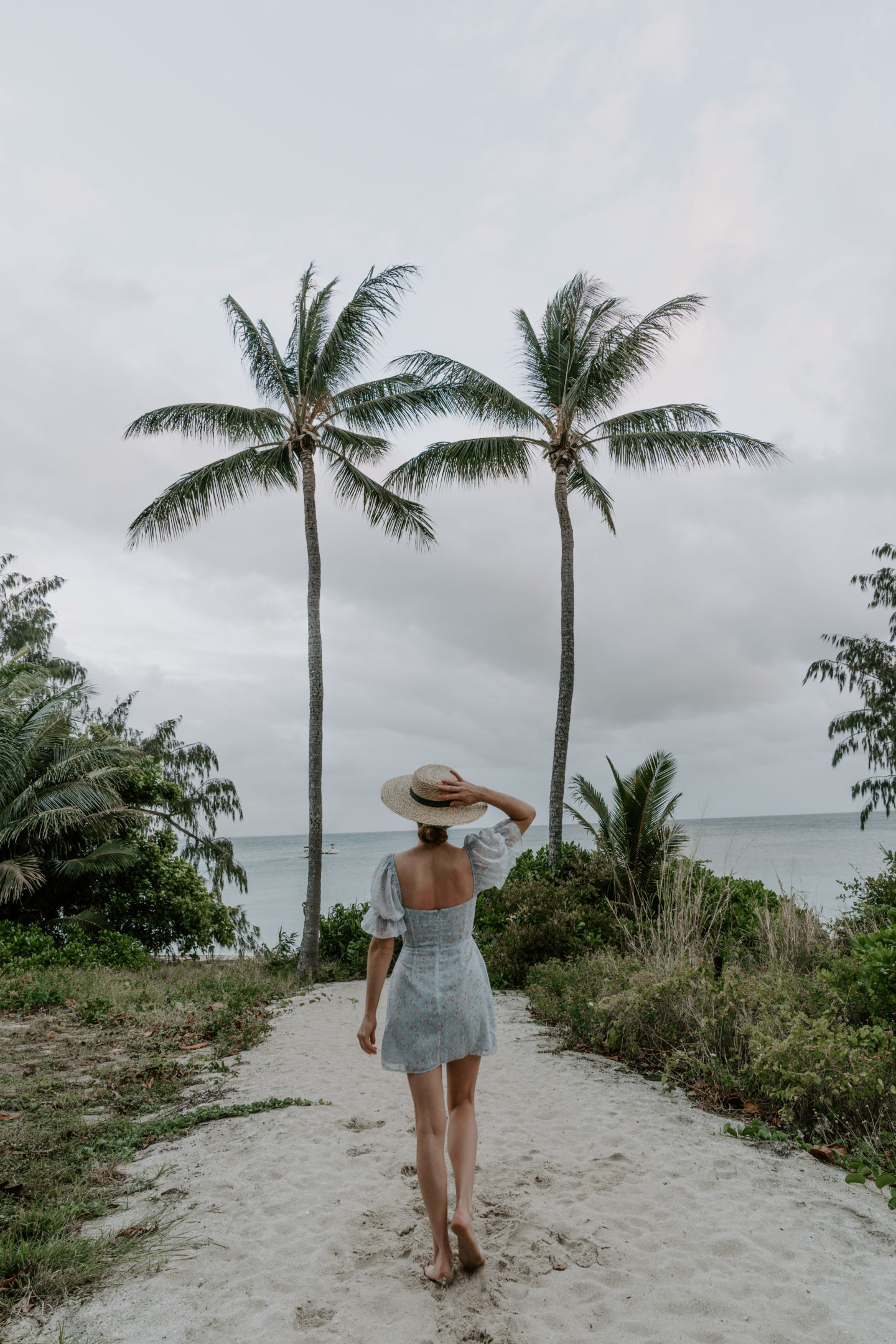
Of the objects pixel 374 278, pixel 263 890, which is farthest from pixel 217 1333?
pixel 263 890

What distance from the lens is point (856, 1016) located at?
589 cm

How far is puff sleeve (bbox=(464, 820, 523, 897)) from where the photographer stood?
334 cm

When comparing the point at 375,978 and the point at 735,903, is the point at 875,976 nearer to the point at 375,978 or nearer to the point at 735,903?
the point at 375,978

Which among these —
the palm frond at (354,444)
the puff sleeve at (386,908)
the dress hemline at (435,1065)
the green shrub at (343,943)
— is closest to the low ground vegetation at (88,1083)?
the green shrub at (343,943)

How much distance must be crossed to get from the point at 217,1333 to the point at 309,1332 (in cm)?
33

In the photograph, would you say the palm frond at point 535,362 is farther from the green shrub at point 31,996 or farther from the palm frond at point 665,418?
the green shrub at point 31,996

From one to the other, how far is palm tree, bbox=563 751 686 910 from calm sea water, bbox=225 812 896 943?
15.5 inches

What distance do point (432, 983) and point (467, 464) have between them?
1229 centimetres

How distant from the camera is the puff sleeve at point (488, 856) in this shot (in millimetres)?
3342

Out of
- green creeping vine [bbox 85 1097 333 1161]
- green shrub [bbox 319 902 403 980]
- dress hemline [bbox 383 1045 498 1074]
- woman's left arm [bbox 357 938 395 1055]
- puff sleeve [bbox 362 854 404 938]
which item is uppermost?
puff sleeve [bbox 362 854 404 938]

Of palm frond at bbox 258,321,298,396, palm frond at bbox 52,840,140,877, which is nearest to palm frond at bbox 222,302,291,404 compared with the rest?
palm frond at bbox 258,321,298,396

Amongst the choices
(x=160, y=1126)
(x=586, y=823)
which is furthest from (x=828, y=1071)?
(x=586, y=823)

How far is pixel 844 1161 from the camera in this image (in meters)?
4.14

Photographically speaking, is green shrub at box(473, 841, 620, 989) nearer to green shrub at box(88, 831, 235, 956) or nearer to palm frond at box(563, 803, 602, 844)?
palm frond at box(563, 803, 602, 844)
